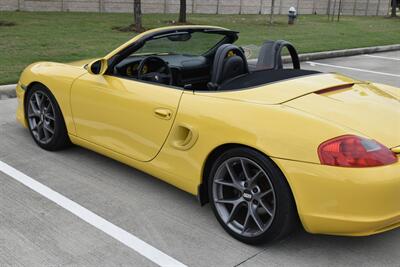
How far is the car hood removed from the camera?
291 centimetres

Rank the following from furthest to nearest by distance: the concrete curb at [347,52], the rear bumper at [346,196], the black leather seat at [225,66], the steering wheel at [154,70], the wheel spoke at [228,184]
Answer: the concrete curb at [347,52], the steering wheel at [154,70], the black leather seat at [225,66], the wheel spoke at [228,184], the rear bumper at [346,196]

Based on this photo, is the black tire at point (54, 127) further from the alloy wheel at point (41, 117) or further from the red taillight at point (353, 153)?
the red taillight at point (353, 153)

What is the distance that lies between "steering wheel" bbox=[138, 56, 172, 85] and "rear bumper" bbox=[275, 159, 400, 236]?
1.57 meters

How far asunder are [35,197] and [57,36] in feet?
Result: 29.3

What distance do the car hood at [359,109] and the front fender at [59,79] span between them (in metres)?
2.13

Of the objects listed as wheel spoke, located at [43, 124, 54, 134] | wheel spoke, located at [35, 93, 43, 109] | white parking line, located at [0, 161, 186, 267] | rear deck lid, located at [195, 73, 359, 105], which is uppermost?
rear deck lid, located at [195, 73, 359, 105]

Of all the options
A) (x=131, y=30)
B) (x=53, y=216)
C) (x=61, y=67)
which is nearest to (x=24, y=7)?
(x=131, y=30)

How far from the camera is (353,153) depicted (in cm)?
270

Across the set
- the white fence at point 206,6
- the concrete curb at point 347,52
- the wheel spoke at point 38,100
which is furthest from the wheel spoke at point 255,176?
the white fence at point 206,6

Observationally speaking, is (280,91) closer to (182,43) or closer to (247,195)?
(247,195)

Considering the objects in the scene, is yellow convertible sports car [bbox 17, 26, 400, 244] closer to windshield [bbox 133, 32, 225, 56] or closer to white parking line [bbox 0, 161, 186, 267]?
windshield [bbox 133, 32, 225, 56]

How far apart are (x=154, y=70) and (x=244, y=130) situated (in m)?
1.53

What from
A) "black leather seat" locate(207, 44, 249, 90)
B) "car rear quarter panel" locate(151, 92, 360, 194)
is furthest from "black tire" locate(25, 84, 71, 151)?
"black leather seat" locate(207, 44, 249, 90)

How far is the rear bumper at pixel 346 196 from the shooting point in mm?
2646
